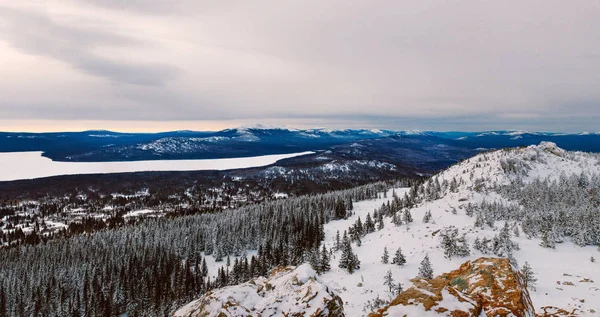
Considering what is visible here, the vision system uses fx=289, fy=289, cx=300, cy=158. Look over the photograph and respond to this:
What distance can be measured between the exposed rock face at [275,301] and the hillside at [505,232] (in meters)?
5.89

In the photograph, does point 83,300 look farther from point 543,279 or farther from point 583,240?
point 583,240

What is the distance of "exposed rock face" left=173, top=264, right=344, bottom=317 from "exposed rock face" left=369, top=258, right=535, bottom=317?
119 inches

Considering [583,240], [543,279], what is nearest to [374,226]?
[583,240]

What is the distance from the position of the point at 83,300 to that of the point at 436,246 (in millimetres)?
109245

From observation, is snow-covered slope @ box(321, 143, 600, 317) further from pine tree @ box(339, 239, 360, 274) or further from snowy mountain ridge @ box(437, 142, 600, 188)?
pine tree @ box(339, 239, 360, 274)

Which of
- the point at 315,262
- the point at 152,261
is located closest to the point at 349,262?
the point at 315,262

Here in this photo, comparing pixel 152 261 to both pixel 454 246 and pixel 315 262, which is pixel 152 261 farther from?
pixel 454 246

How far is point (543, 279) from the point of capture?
34.5 m

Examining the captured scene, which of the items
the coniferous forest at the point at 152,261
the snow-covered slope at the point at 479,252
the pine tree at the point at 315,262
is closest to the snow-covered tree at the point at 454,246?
the snow-covered slope at the point at 479,252

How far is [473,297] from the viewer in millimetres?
12969

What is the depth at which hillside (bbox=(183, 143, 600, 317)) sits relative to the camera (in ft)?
116

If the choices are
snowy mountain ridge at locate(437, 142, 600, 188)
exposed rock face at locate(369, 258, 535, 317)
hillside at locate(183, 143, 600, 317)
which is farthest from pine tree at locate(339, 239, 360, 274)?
snowy mountain ridge at locate(437, 142, 600, 188)

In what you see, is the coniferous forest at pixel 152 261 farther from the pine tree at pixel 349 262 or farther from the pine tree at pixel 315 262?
the pine tree at pixel 349 262

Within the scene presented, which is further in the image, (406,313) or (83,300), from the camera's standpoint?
(83,300)
